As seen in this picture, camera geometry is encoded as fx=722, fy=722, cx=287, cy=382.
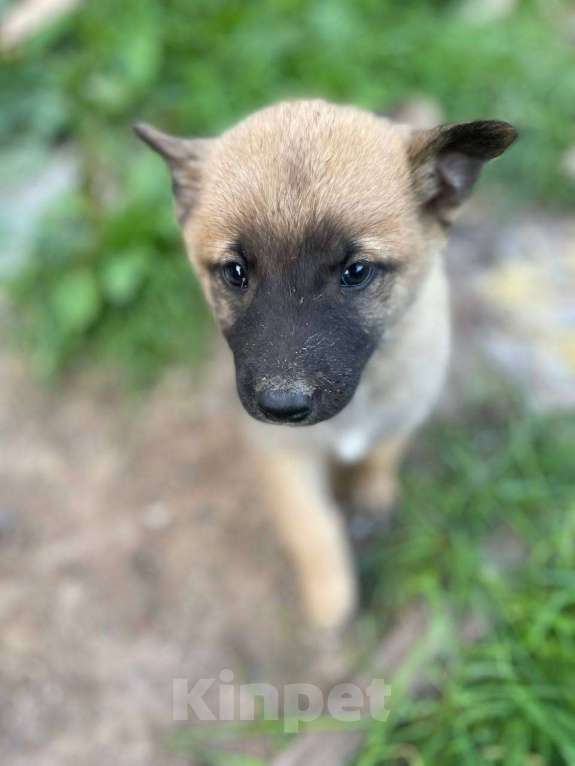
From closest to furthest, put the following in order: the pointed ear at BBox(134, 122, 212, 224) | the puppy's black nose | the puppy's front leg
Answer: the puppy's black nose → the pointed ear at BBox(134, 122, 212, 224) → the puppy's front leg

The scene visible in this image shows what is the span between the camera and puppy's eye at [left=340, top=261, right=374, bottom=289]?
2.13m

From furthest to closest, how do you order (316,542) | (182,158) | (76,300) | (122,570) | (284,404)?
(76,300) → (122,570) → (316,542) → (182,158) → (284,404)

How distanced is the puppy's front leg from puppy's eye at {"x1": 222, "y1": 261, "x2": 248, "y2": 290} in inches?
38.9

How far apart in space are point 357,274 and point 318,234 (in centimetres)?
20

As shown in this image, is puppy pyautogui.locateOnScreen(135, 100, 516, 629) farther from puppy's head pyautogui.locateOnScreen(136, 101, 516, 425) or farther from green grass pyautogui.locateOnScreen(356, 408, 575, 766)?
green grass pyautogui.locateOnScreen(356, 408, 575, 766)

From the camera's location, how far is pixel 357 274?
216 cm

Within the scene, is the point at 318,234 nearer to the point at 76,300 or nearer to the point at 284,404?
the point at 284,404

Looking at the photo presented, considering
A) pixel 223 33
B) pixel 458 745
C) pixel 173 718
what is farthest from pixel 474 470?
pixel 223 33

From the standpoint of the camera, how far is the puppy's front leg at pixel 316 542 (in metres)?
3.05

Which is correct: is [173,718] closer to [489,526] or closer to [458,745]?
[458,745]

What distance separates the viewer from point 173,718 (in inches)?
119

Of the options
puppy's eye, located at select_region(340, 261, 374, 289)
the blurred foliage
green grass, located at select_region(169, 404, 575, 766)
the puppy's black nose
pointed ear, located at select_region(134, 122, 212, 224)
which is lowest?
green grass, located at select_region(169, 404, 575, 766)

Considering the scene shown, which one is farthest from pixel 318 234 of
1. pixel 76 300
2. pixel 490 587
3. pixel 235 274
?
pixel 76 300

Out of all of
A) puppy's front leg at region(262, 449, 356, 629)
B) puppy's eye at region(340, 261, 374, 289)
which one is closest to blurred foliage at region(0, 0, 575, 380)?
puppy's front leg at region(262, 449, 356, 629)
